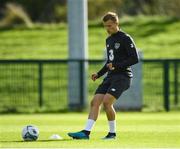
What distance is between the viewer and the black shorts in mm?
13766

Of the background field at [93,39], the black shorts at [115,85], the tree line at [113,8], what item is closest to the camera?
the black shorts at [115,85]

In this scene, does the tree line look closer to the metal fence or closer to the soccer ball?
the metal fence

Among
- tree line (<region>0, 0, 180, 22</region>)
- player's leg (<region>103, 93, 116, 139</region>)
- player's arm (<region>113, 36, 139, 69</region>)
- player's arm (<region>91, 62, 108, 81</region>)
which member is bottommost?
player's leg (<region>103, 93, 116, 139</region>)

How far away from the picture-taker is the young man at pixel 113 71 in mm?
13711

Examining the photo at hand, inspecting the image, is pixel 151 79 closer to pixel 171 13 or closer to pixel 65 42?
pixel 65 42

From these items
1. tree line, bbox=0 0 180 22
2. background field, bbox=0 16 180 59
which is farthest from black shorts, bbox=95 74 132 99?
tree line, bbox=0 0 180 22

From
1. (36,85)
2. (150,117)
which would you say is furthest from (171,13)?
(150,117)

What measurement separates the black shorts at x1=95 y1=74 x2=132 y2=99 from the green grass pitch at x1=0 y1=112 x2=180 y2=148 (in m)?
0.79

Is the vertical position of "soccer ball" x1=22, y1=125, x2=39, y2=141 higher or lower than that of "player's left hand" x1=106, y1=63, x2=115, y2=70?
lower

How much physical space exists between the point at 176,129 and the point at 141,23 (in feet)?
75.5

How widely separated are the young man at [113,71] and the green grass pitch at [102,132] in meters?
0.33

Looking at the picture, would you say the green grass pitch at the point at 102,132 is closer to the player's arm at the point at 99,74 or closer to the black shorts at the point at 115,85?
the black shorts at the point at 115,85

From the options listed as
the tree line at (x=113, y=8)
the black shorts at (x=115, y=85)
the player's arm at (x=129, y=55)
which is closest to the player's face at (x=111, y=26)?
the player's arm at (x=129, y=55)

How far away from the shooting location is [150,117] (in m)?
21.0
